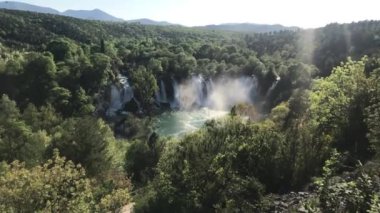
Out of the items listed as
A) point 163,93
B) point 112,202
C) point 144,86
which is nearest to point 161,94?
point 163,93

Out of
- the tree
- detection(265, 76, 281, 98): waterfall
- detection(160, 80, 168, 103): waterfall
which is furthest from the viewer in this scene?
detection(160, 80, 168, 103): waterfall

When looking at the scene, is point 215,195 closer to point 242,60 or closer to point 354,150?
point 354,150

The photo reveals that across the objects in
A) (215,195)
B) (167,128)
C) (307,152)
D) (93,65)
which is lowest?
(167,128)

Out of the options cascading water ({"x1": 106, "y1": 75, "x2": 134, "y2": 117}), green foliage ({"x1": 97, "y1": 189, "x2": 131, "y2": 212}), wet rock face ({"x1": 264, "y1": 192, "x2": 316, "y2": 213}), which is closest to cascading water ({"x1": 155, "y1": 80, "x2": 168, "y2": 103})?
cascading water ({"x1": 106, "y1": 75, "x2": 134, "y2": 117})

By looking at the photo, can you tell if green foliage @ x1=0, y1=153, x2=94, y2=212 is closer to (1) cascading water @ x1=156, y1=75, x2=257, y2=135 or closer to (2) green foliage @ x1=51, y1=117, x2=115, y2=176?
(2) green foliage @ x1=51, y1=117, x2=115, y2=176

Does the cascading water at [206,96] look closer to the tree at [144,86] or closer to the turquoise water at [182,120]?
the turquoise water at [182,120]

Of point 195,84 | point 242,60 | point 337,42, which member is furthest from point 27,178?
point 337,42
